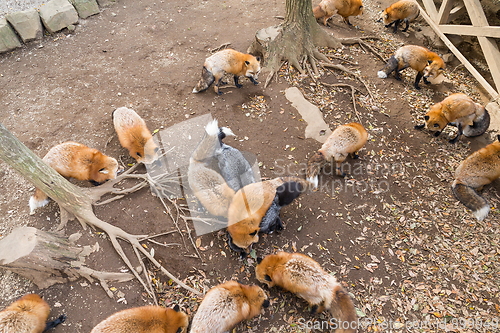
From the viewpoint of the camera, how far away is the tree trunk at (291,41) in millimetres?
7536

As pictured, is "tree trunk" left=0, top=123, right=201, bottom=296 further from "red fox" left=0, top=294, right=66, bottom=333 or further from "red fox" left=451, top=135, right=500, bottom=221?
"red fox" left=451, top=135, right=500, bottom=221

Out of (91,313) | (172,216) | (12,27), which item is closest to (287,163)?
(172,216)

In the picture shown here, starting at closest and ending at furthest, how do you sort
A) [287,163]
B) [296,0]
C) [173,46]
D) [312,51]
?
[287,163] → [296,0] → [312,51] → [173,46]

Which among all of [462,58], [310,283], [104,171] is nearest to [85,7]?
[104,171]

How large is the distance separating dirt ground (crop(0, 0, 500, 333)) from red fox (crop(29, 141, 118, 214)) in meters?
0.50

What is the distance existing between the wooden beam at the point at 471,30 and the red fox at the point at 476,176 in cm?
324

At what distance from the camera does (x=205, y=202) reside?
473 centimetres

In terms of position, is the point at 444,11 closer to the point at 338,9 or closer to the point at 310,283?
the point at 338,9

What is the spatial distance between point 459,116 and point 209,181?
6.11 metres

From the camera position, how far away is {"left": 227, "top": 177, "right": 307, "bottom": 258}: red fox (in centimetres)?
430

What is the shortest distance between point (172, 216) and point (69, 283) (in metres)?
1.82

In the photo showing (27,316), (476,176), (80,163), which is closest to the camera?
(27,316)

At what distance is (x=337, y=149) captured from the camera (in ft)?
18.0

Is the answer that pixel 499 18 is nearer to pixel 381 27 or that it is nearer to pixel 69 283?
pixel 381 27
